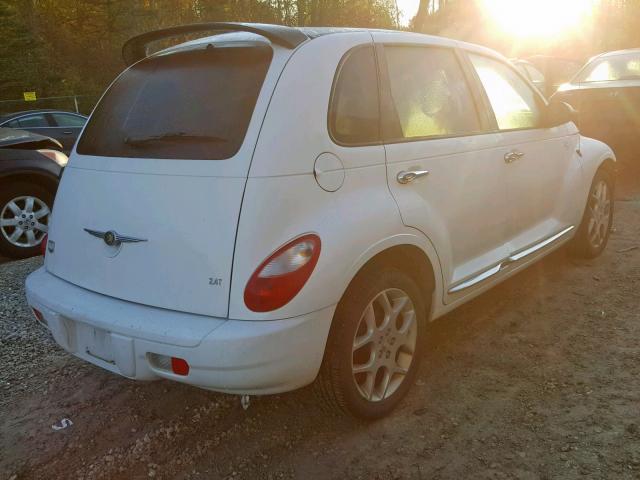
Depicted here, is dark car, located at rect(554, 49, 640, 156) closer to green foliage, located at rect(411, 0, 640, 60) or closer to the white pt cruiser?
the white pt cruiser

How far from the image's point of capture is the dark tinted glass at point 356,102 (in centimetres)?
262

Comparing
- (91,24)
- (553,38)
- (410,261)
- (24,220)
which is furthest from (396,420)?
(553,38)

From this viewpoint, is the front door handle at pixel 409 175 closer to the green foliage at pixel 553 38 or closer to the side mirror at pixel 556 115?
the side mirror at pixel 556 115

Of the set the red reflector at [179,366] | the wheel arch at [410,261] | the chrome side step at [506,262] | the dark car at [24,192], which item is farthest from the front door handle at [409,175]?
the dark car at [24,192]

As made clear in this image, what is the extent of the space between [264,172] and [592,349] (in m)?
2.31

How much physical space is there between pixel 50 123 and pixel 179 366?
40.7 ft

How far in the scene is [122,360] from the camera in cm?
243

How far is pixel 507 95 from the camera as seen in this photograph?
3.87 metres

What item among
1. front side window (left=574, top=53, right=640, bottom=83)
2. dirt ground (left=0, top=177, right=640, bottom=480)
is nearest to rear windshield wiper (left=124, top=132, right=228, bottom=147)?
dirt ground (left=0, top=177, right=640, bottom=480)

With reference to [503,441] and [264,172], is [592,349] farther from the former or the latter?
[264,172]

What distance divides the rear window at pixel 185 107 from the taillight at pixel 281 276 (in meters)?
0.45

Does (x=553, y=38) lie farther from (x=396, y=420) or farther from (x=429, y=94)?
(x=396, y=420)

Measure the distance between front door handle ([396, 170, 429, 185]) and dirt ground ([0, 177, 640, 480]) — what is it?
1.11 meters

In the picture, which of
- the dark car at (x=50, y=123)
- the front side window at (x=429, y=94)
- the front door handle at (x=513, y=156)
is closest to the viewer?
the front side window at (x=429, y=94)
